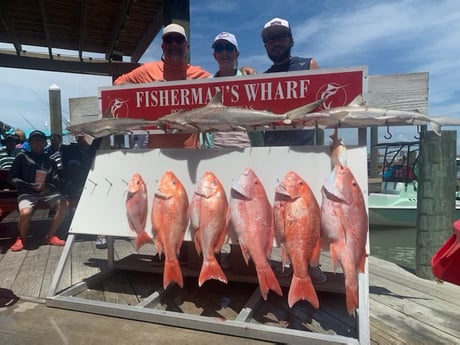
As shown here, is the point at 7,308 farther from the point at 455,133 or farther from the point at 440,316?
the point at 455,133

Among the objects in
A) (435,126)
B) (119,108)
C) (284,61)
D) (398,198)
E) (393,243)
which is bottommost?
(393,243)

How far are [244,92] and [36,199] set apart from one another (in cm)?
362

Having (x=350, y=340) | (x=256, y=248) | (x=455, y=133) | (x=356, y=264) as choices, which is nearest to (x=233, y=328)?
(x=256, y=248)

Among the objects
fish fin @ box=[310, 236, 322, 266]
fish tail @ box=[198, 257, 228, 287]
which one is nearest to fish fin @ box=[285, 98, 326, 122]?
fish fin @ box=[310, 236, 322, 266]

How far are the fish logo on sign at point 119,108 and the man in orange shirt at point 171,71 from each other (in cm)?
32

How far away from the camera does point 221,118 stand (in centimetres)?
276

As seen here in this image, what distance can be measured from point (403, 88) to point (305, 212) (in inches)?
52.8

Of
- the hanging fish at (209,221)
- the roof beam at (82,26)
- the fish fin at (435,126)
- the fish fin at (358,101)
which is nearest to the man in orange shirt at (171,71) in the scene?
the hanging fish at (209,221)

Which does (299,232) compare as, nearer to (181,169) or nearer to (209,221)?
(209,221)

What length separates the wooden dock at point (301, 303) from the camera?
8.52ft

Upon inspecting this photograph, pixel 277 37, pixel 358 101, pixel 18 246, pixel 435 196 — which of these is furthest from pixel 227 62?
pixel 18 246

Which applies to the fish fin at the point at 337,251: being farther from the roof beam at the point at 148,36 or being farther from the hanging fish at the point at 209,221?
the roof beam at the point at 148,36

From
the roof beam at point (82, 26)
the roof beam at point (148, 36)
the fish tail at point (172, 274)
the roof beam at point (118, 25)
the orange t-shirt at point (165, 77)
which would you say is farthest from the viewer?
the roof beam at point (148, 36)

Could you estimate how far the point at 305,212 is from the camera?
232 cm
